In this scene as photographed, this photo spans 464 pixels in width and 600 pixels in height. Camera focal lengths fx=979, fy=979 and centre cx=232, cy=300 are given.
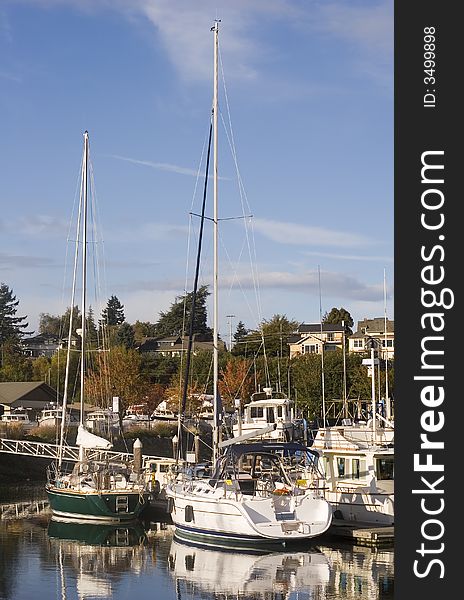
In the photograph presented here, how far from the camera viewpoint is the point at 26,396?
8681cm

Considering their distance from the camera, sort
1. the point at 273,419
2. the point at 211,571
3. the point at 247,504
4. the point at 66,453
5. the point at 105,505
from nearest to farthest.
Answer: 1. the point at 211,571
2. the point at 247,504
3. the point at 105,505
4. the point at 273,419
5. the point at 66,453

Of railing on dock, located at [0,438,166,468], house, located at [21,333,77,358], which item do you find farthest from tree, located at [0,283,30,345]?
railing on dock, located at [0,438,166,468]

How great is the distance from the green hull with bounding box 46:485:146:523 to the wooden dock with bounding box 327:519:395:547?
8289 millimetres

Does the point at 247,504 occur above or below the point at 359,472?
below

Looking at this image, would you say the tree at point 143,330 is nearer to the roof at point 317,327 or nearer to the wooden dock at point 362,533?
the roof at point 317,327

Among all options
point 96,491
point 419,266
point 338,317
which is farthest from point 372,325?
point 419,266

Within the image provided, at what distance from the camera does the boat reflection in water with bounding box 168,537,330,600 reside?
25.4 meters

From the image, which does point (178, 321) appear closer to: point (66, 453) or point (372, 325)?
point (372, 325)

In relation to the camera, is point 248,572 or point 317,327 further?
point 317,327

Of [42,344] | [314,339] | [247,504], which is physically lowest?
[247,504]

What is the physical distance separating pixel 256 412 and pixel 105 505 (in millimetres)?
13388

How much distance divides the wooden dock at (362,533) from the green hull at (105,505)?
8.29 metres

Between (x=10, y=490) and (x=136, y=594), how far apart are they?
87.1 feet

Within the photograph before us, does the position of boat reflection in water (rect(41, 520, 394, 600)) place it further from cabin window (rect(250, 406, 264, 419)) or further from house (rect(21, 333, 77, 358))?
house (rect(21, 333, 77, 358))
